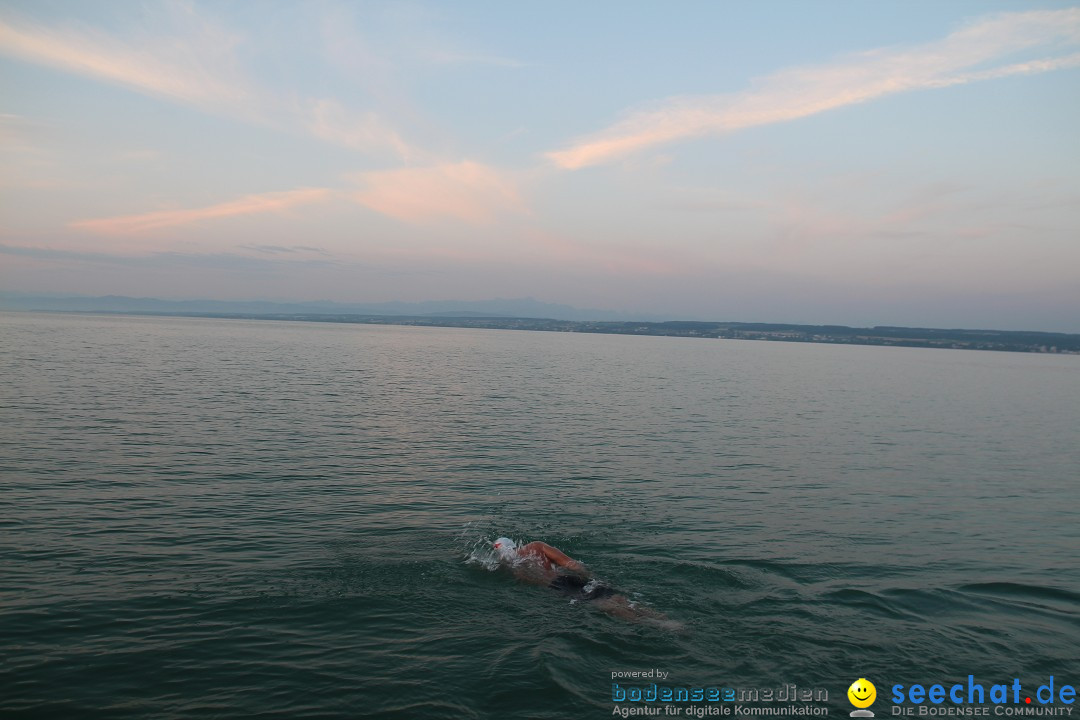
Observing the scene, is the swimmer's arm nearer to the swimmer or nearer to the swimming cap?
the swimmer

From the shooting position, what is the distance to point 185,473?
2805 cm

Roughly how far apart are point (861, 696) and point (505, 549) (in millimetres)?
10064

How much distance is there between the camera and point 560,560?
18.9 m

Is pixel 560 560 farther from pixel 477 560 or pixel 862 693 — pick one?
pixel 862 693

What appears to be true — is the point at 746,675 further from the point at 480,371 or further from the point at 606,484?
the point at 480,371

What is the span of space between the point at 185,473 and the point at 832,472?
3235cm

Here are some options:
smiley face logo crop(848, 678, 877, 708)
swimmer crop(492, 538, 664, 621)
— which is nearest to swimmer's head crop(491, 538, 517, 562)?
swimmer crop(492, 538, 664, 621)

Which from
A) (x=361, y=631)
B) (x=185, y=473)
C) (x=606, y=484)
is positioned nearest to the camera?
(x=361, y=631)

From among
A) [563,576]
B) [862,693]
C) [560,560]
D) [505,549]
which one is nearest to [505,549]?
[505,549]

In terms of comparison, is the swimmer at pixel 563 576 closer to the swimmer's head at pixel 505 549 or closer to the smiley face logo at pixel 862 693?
the swimmer's head at pixel 505 549

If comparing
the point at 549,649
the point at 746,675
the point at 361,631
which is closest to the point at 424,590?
the point at 361,631

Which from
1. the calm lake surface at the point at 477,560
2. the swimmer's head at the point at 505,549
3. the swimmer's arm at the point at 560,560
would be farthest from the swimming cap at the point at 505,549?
the swimmer's arm at the point at 560,560

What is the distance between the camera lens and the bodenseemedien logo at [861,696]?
1263cm

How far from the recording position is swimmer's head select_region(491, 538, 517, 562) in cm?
1939
